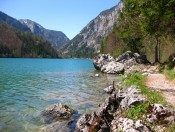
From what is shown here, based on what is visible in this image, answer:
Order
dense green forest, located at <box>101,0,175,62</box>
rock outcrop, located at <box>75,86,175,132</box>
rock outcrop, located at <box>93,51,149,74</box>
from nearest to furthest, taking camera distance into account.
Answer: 1. rock outcrop, located at <box>75,86,175,132</box>
2. dense green forest, located at <box>101,0,175,62</box>
3. rock outcrop, located at <box>93,51,149,74</box>

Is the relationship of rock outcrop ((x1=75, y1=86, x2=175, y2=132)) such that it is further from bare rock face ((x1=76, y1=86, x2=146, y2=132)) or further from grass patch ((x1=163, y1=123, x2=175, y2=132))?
grass patch ((x1=163, y1=123, x2=175, y2=132))

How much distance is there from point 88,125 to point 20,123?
691 centimetres

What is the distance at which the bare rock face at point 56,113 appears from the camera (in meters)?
20.8

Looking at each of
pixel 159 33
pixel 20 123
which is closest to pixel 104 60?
pixel 159 33

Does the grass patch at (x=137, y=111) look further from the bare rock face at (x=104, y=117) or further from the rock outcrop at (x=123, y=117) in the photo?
the bare rock face at (x=104, y=117)

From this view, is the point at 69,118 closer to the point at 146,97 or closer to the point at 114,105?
the point at 114,105

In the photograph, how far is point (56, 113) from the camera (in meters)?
21.5

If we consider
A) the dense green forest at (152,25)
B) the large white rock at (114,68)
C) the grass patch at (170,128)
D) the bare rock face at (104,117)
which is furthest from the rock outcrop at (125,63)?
the grass patch at (170,128)

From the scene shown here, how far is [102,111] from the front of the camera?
1628 centimetres

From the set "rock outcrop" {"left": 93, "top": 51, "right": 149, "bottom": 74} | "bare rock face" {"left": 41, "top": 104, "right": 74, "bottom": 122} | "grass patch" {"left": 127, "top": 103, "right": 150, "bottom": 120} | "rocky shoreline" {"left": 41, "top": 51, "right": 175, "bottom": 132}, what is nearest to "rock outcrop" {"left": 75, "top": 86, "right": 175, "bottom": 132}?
"rocky shoreline" {"left": 41, "top": 51, "right": 175, "bottom": 132}

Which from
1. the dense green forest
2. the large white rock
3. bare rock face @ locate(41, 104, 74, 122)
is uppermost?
the dense green forest

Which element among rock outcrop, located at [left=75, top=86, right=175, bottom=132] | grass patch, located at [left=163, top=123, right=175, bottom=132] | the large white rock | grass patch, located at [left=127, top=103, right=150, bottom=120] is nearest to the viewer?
grass patch, located at [left=163, top=123, right=175, bottom=132]

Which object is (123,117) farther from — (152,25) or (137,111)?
(152,25)

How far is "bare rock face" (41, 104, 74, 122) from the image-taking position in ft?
68.2
